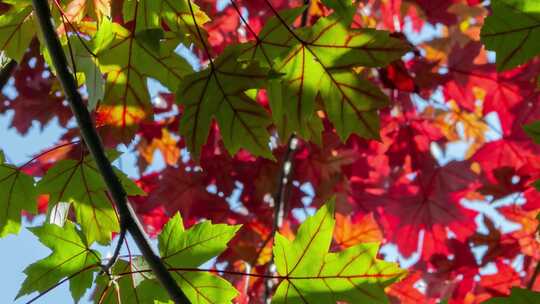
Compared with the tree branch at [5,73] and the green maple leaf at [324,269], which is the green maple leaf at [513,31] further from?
the tree branch at [5,73]

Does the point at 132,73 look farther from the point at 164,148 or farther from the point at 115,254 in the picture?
the point at 164,148

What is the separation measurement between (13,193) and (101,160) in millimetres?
372

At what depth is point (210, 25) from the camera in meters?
2.70

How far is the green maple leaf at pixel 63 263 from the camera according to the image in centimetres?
115

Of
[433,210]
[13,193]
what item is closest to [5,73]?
[13,193]

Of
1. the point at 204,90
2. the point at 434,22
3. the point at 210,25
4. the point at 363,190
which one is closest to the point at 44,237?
the point at 204,90

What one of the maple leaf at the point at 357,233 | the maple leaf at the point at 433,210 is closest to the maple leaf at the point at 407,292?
the maple leaf at the point at 357,233

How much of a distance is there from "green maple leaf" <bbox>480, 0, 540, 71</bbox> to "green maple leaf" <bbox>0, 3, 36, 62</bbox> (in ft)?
2.84

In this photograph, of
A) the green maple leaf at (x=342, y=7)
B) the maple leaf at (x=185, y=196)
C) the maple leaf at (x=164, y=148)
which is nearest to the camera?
the green maple leaf at (x=342, y=7)

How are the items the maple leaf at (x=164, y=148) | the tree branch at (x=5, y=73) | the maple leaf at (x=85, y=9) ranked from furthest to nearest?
1. the maple leaf at (x=164, y=148)
2. the tree branch at (x=5, y=73)
3. the maple leaf at (x=85, y=9)

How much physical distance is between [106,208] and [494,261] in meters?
1.77

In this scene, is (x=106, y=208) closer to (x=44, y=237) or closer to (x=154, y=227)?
(x=44, y=237)

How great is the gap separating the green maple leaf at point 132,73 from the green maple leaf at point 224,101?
0.15 m

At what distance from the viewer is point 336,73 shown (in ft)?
4.14
